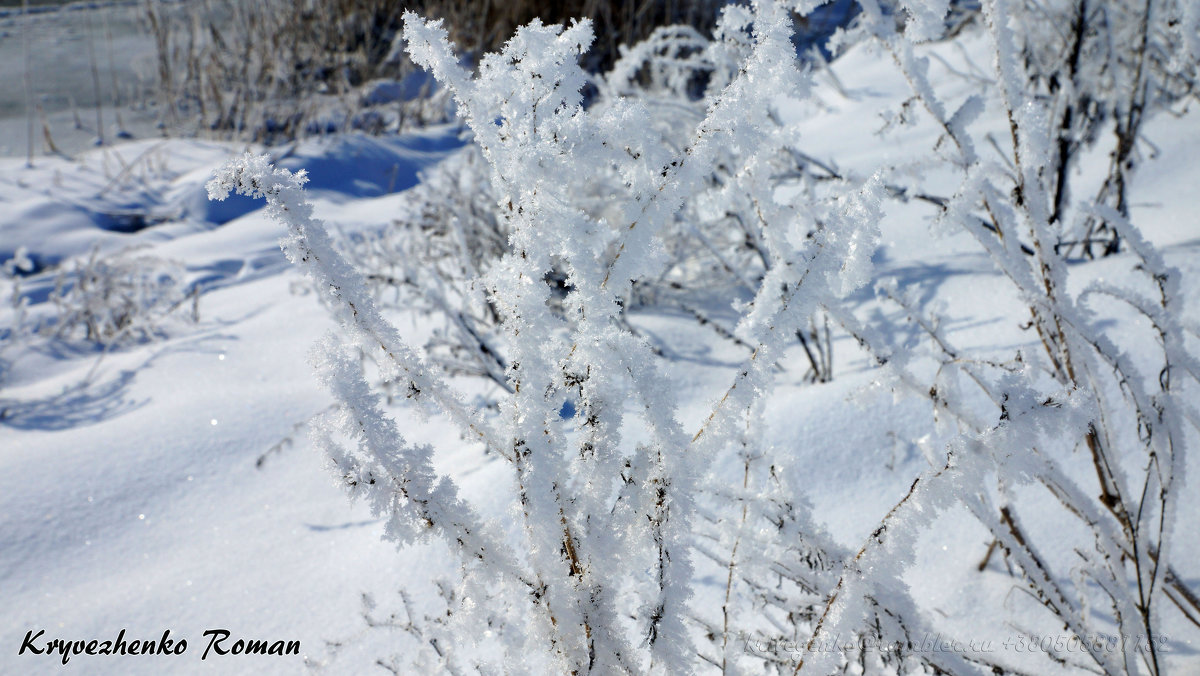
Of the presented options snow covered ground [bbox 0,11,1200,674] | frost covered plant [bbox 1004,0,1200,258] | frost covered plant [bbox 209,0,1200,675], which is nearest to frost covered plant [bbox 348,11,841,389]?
snow covered ground [bbox 0,11,1200,674]

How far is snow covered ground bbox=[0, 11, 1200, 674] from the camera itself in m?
1.38

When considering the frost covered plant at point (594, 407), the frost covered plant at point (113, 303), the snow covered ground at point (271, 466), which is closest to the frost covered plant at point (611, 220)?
the snow covered ground at point (271, 466)

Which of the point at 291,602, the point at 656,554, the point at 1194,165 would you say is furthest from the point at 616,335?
the point at 1194,165

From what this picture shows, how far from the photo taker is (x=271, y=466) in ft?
6.51

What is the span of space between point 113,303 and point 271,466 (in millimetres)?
1526

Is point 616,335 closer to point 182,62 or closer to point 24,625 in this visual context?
point 24,625

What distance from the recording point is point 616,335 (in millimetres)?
736

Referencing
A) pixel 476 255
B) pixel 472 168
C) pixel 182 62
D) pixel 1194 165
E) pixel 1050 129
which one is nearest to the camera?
pixel 1050 129

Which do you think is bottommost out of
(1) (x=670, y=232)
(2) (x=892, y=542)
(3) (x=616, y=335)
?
(1) (x=670, y=232)

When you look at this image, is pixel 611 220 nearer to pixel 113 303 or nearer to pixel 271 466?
pixel 271 466

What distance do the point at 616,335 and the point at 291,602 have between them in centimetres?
112

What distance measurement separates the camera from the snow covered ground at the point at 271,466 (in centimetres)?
138

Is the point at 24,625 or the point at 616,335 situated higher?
the point at 616,335

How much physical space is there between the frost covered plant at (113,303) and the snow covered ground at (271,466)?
0.07 m
